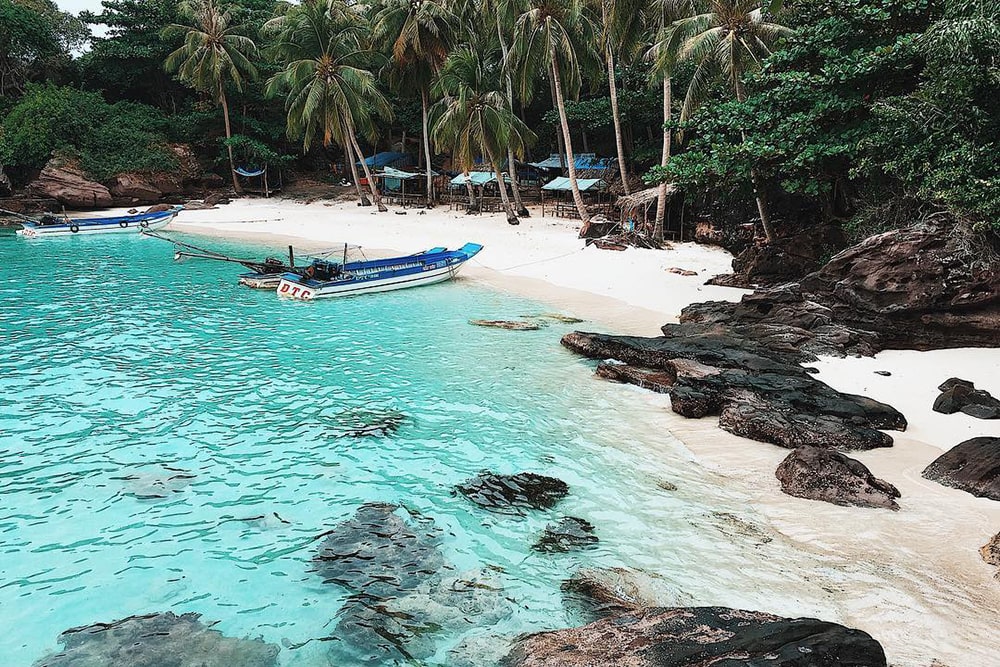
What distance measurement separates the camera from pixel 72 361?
Result: 13750 millimetres

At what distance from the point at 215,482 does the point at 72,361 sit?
24.3ft

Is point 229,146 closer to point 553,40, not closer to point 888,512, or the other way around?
point 553,40

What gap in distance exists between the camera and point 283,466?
926 centimetres

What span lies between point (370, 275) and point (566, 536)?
15.0 meters

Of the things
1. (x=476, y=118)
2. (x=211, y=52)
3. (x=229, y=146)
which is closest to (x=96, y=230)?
(x=229, y=146)

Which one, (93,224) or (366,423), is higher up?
(93,224)

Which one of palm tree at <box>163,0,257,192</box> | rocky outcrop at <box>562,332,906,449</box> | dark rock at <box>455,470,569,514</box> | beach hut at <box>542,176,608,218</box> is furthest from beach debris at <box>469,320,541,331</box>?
palm tree at <box>163,0,257,192</box>

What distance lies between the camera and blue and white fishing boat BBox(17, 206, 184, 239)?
1243 inches

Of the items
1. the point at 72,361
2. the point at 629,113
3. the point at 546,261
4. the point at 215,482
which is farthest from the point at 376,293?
the point at 629,113

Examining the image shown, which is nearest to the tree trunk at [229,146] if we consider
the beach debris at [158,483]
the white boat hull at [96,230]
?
the white boat hull at [96,230]

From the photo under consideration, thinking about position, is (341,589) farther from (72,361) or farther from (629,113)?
(629,113)

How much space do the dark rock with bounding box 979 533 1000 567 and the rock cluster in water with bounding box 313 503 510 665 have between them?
5.01 m

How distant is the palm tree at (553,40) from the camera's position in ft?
89.6

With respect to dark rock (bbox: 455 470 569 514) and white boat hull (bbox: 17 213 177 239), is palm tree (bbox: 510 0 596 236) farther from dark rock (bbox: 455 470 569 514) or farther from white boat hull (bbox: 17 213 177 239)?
dark rock (bbox: 455 470 569 514)
